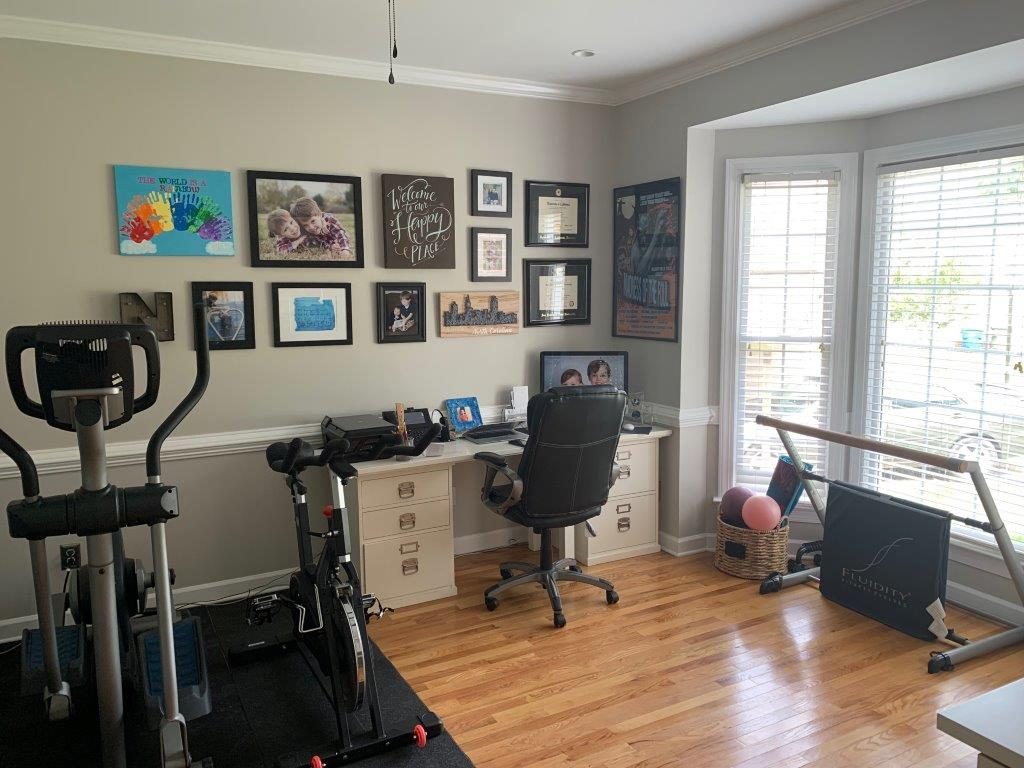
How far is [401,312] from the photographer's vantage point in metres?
4.05

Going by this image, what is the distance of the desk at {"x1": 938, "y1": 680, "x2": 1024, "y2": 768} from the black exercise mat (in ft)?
5.46

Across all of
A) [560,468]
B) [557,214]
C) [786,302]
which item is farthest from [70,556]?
[786,302]

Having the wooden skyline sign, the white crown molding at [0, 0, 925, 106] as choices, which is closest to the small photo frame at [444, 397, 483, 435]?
the wooden skyline sign

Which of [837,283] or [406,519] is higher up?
[837,283]

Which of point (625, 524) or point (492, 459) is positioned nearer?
point (492, 459)

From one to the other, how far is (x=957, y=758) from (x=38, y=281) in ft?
12.8

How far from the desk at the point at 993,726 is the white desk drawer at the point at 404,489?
8.71 feet

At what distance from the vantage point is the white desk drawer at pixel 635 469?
4.19m

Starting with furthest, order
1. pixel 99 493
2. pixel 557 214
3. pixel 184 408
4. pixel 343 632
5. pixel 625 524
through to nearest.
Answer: pixel 557 214
pixel 625 524
pixel 343 632
pixel 184 408
pixel 99 493

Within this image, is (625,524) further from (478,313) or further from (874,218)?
(874,218)

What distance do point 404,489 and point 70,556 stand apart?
4.54 feet

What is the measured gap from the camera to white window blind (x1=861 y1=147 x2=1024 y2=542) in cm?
343

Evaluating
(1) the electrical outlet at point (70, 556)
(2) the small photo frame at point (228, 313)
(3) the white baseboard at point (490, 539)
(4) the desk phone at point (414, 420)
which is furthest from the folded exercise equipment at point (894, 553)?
(1) the electrical outlet at point (70, 556)

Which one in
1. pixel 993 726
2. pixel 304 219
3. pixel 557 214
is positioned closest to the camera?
pixel 993 726
